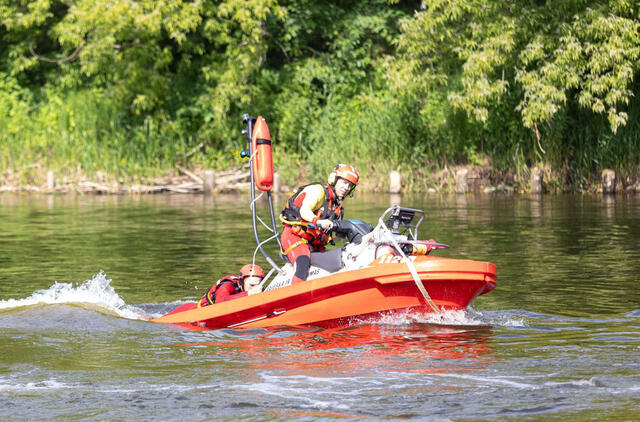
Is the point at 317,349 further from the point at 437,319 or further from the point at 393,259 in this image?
the point at 437,319

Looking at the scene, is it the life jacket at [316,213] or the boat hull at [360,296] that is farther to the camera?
the life jacket at [316,213]

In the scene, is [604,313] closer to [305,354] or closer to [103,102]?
[305,354]

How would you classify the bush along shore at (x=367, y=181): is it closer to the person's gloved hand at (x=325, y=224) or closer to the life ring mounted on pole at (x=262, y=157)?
the life ring mounted on pole at (x=262, y=157)

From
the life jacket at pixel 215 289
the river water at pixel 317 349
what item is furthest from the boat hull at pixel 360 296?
the life jacket at pixel 215 289

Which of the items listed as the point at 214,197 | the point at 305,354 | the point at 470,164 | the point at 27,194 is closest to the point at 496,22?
the point at 470,164

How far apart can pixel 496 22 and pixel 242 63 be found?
341 inches

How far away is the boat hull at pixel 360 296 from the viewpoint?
29.7 feet

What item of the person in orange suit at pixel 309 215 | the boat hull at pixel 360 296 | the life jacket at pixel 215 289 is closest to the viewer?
the boat hull at pixel 360 296

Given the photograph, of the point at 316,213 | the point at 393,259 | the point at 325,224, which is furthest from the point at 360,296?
the point at 316,213

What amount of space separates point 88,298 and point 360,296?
338 centimetres

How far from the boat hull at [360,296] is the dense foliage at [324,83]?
581 inches

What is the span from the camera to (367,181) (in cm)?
2861

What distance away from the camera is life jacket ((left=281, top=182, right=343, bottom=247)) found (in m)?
9.76

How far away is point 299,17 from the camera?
1298 inches
